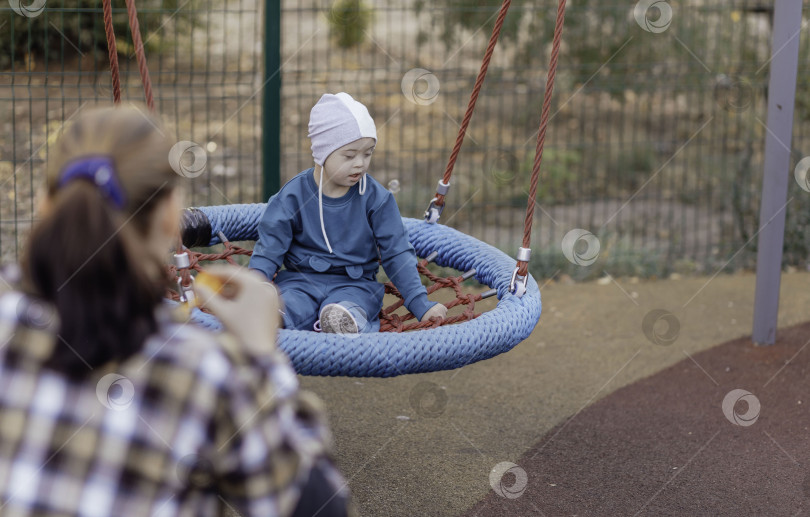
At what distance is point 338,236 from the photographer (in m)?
3.13

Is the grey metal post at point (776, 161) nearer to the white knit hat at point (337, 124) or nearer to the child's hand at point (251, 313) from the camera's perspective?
the white knit hat at point (337, 124)

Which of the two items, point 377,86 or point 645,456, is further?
point 377,86

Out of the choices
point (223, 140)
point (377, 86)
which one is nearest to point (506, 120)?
point (377, 86)

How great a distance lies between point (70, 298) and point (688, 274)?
5098 millimetres

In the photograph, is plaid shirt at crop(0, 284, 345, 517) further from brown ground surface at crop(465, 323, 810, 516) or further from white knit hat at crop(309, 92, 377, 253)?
brown ground surface at crop(465, 323, 810, 516)

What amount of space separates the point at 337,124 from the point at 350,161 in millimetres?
121

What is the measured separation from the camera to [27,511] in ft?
4.33

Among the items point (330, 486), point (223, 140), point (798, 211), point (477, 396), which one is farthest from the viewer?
point (223, 140)

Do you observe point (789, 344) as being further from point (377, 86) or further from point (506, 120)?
point (377, 86)

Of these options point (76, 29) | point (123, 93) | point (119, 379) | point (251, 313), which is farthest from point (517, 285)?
point (76, 29)

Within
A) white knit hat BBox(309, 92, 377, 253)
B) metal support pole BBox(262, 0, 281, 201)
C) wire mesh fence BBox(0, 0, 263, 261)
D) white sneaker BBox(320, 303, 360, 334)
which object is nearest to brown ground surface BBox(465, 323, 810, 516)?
white sneaker BBox(320, 303, 360, 334)

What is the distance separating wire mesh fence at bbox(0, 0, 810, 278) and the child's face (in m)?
2.39

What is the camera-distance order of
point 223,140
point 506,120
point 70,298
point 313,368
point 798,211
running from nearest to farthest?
point 70,298, point 313,368, point 798,211, point 223,140, point 506,120

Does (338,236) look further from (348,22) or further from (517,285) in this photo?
(348,22)
